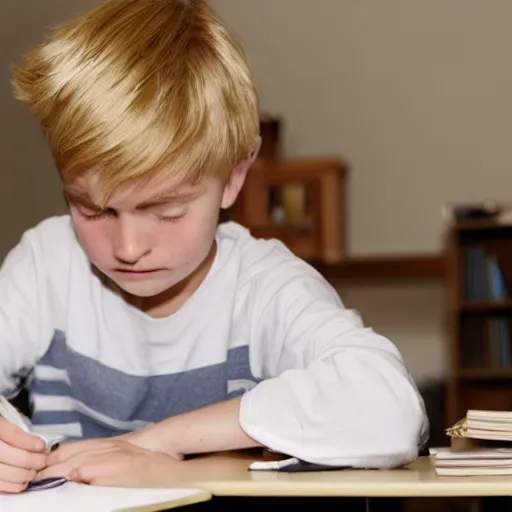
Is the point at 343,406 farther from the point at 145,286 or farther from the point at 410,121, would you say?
the point at 410,121

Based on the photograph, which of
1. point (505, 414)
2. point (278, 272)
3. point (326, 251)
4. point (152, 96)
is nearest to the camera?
point (505, 414)

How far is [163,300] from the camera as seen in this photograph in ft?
4.33

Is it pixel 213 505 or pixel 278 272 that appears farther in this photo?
pixel 278 272

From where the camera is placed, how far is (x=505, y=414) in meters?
0.92

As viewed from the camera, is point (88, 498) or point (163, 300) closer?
point (88, 498)

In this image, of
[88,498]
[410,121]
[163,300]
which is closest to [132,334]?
[163,300]

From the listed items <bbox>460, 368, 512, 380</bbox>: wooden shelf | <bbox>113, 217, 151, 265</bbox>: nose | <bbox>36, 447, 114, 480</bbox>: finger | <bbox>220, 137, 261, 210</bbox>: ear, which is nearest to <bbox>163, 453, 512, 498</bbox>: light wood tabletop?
<bbox>36, 447, 114, 480</bbox>: finger

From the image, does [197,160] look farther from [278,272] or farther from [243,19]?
[243,19]

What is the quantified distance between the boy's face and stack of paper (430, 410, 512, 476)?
356 mm

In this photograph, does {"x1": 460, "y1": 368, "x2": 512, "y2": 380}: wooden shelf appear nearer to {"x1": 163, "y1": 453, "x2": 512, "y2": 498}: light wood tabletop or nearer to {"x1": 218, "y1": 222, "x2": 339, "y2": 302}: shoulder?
{"x1": 218, "y1": 222, "x2": 339, "y2": 302}: shoulder

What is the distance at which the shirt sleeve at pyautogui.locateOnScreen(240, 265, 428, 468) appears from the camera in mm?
971

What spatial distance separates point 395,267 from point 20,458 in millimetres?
3133

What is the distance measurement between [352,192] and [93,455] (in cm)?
Answer: 325

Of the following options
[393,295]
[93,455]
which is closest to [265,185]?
[393,295]
